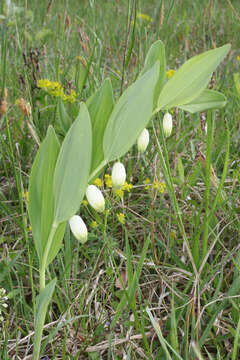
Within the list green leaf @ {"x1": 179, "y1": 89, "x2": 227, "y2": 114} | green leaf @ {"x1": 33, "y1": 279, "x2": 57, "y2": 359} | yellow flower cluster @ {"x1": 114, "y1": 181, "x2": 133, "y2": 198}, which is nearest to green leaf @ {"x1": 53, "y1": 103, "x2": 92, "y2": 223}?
green leaf @ {"x1": 33, "y1": 279, "x2": 57, "y2": 359}

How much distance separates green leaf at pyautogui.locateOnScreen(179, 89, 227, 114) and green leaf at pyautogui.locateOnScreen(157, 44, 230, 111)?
0.04 m

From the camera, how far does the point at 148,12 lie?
405cm

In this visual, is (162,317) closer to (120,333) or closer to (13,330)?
(120,333)

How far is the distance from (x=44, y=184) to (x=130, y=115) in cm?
18

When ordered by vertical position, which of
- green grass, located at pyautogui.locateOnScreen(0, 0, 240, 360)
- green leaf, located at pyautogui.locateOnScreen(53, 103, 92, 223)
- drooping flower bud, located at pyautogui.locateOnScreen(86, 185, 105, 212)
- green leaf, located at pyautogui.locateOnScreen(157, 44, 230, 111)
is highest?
green leaf, located at pyautogui.locateOnScreen(157, 44, 230, 111)

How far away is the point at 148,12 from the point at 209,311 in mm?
3748

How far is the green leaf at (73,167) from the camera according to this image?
0.58 m

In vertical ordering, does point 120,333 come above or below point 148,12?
below

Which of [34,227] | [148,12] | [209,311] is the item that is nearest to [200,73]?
[34,227]

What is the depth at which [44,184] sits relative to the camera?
0.64 m

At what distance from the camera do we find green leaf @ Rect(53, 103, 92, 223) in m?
0.58

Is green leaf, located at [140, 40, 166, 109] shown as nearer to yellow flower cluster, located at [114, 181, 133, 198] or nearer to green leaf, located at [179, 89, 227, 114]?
green leaf, located at [179, 89, 227, 114]

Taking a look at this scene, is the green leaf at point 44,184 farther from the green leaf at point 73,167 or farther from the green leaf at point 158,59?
the green leaf at point 158,59

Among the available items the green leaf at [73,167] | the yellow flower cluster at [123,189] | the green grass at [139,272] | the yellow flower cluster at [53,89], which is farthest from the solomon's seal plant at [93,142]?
the yellow flower cluster at [53,89]
